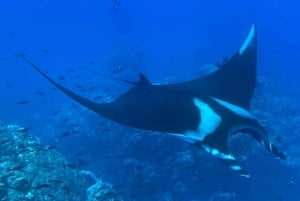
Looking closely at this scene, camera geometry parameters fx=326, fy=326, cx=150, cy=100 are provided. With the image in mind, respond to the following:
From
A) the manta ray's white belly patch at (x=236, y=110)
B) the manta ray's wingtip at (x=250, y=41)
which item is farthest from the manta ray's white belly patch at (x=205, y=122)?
the manta ray's wingtip at (x=250, y=41)

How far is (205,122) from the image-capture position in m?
3.67

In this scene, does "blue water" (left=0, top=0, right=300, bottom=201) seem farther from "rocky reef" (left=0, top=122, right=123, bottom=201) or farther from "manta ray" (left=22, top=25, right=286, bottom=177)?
"manta ray" (left=22, top=25, right=286, bottom=177)

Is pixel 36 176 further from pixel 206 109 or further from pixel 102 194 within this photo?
pixel 206 109

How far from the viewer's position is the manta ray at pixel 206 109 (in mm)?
3533

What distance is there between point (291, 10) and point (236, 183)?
62954 mm

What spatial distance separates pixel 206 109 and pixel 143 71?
23.5 m

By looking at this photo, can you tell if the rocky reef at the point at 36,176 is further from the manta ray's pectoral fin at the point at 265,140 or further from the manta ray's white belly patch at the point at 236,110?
the manta ray's pectoral fin at the point at 265,140

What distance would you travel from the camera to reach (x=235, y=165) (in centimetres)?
311

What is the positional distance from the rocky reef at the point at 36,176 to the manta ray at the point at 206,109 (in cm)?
309

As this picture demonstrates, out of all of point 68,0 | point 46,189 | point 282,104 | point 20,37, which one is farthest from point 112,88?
point 68,0

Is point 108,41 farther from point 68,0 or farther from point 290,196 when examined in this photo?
point 68,0

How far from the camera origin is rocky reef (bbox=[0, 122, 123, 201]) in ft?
22.3

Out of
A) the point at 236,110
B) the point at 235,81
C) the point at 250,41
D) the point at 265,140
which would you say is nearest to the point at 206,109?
the point at 236,110

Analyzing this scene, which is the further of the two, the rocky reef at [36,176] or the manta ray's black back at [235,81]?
the rocky reef at [36,176]
